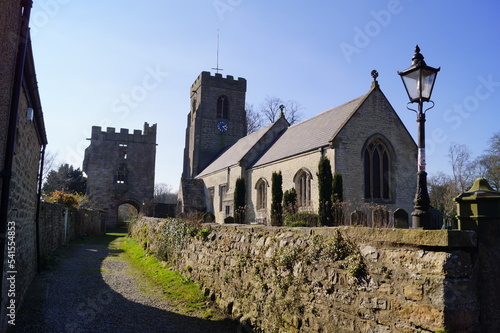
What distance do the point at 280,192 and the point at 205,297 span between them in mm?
11734

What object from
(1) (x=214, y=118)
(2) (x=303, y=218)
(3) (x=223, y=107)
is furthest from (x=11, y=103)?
(3) (x=223, y=107)

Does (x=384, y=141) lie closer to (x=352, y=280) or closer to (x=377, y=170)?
(x=377, y=170)

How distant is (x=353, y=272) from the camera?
4668 millimetres

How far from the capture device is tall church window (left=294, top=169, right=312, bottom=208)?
20172 millimetres

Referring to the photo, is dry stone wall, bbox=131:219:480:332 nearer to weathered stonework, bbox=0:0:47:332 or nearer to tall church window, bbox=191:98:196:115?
weathered stonework, bbox=0:0:47:332

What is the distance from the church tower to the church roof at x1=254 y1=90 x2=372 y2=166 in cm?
1406

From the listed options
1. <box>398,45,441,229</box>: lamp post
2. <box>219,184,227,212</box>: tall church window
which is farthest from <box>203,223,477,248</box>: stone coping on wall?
<box>219,184,227,212</box>: tall church window

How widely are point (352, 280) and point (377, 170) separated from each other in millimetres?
15740

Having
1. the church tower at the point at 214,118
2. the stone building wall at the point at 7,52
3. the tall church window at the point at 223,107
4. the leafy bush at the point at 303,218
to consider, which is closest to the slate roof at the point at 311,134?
the leafy bush at the point at 303,218

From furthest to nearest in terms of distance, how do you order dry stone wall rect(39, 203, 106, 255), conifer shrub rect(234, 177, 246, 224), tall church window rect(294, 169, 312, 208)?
conifer shrub rect(234, 177, 246, 224) < tall church window rect(294, 169, 312, 208) < dry stone wall rect(39, 203, 106, 255)

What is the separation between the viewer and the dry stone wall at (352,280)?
151 inches

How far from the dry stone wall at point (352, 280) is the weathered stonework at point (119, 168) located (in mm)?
36157

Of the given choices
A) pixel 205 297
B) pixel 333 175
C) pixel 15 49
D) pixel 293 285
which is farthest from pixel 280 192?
pixel 15 49

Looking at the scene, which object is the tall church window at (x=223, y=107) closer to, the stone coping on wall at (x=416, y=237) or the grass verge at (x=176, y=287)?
the grass verge at (x=176, y=287)
